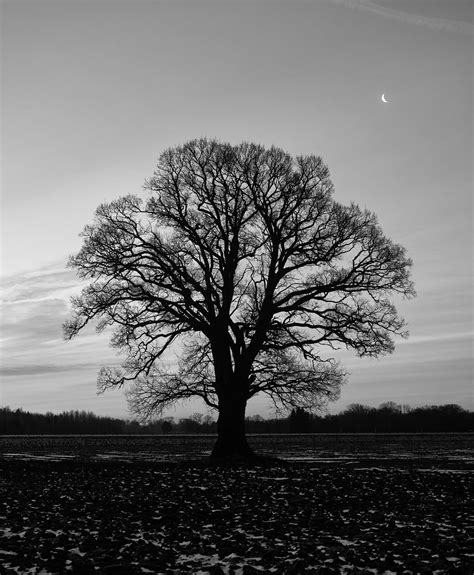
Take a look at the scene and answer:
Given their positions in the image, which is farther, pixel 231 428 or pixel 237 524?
pixel 231 428

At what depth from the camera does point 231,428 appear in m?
28.4

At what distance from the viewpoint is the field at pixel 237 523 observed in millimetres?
8977

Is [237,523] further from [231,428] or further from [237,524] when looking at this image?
[231,428]

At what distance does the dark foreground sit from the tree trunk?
787 cm

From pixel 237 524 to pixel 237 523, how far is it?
0.23 ft

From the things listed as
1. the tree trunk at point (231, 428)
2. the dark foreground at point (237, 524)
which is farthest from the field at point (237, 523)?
the tree trunk at point (231, 428)

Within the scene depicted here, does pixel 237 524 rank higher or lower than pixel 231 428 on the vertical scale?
lower

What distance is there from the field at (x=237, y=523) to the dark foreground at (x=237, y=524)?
24 millimetres

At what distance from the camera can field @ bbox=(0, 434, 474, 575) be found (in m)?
8.98

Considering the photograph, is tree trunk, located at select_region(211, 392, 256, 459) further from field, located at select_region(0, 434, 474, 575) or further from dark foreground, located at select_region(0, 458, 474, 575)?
dark foreground, located at select_region(0, 458, 474, 575)

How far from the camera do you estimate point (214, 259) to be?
3025cm

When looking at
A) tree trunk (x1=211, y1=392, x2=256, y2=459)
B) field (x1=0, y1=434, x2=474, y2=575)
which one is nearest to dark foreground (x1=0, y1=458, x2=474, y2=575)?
field (x1=0, y1=434, x2=474, y2=575)

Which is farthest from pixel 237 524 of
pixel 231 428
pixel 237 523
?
pixel 231 428

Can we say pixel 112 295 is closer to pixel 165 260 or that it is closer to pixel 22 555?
pixel 165 260
